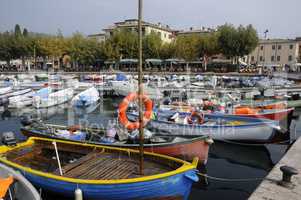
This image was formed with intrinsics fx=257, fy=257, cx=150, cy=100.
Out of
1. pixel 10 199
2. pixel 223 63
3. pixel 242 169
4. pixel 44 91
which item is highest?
pixel 223 63

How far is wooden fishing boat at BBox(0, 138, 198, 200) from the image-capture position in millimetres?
6375

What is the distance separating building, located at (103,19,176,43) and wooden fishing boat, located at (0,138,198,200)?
53793mm

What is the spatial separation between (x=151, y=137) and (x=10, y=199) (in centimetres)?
532

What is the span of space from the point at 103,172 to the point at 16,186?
218cm

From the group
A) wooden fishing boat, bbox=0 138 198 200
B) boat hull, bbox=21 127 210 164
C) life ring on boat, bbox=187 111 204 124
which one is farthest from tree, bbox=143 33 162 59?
wooden fishing boat, bbox=0 138 198 200

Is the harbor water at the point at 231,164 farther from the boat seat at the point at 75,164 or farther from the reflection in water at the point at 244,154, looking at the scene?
the boat seat at the point at 75,164

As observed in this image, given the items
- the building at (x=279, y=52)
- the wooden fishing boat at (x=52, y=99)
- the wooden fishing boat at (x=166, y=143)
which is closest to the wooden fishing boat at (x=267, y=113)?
the wooden fishing boat at (x=166, y=143)

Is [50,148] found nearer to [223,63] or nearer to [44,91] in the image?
[44,91]

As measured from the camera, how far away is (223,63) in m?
55.2

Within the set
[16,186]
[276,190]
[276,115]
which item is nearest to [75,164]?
[16,186]

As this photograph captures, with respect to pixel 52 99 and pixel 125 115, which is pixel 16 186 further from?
pixel 52 99

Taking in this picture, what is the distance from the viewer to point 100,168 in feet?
24.4

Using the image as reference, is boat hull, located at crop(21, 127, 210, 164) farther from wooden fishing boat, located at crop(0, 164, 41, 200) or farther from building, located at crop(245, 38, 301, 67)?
building, located at crop(245, 38, 301, 67)

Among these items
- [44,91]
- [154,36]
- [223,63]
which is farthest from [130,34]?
[44,91]
